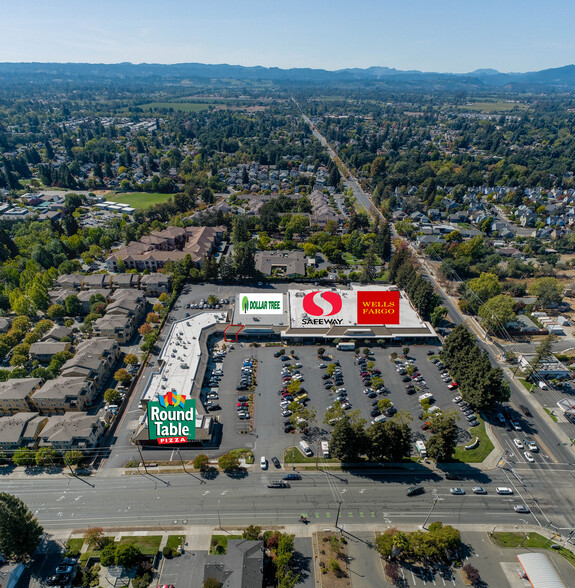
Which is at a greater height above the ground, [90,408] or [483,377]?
[483,377]

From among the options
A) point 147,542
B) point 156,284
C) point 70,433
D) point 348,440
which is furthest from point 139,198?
point 348,440

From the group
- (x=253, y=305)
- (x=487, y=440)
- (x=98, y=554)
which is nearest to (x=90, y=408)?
(x=98, y=554)

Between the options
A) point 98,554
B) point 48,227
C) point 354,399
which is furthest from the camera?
point 48,227

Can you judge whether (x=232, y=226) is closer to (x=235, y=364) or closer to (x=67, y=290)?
(x=67, y=290)

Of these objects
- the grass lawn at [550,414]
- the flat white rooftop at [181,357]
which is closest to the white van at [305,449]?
the flat white rooftop at [181,357]

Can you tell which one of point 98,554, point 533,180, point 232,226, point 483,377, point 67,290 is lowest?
point 98,554

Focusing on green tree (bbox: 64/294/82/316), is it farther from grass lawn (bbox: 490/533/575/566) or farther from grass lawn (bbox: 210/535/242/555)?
grass lawn (bbox: 490/533/575/566)

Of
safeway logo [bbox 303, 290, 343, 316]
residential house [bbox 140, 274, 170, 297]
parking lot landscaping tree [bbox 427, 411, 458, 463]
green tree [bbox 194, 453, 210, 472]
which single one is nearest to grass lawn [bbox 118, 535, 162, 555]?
green tree [bbox 194, 453, 210, 472]

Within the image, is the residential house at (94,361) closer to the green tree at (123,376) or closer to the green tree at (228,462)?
the green tree at (123,376)
